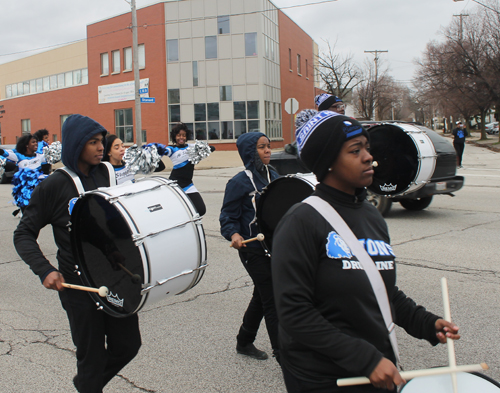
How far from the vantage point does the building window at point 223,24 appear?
3438 centimetres

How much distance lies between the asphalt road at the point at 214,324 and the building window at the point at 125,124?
30.6m

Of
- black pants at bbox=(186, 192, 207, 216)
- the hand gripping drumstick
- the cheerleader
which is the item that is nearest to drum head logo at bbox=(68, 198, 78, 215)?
the hand gripping drumstick

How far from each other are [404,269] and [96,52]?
37.9 m

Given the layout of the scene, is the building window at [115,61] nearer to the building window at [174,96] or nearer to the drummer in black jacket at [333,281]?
the building window at [174,96]

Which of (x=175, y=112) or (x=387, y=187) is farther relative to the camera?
(x=175, y=112)

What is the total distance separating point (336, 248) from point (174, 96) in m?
35.2

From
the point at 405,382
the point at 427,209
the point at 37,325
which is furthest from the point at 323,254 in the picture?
the point at 427,209

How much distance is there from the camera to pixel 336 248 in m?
1.89

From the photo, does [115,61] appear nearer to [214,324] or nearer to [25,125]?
[25,125]

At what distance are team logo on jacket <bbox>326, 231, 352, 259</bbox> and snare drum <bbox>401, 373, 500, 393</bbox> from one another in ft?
1.60

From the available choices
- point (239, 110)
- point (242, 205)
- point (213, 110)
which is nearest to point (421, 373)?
point (242, 205)

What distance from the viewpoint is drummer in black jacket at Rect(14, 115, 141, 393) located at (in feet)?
9.91

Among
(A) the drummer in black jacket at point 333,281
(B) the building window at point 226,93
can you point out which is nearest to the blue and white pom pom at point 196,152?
(A) the drummer in black jacket at point 333,281

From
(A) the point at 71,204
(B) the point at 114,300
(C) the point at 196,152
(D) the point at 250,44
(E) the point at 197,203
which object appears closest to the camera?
(B) the point at 114,300
